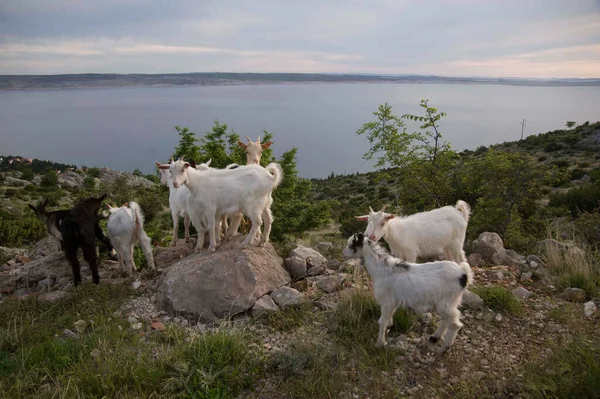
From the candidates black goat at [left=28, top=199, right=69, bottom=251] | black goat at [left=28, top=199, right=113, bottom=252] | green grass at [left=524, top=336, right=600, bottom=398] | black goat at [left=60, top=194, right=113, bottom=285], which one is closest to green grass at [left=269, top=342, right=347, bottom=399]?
green grass at [left=524, top=336, right=600, bottom=398]

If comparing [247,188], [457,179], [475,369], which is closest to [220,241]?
[247,188]

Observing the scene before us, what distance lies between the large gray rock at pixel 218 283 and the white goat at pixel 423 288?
1.93 meters

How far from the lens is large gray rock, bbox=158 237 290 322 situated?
19.3 feet

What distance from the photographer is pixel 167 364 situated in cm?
443

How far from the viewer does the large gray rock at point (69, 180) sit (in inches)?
1226

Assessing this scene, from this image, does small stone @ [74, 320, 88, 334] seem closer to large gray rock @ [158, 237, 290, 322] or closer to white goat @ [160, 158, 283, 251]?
large gray rock @ [158, 237, 290, 322]

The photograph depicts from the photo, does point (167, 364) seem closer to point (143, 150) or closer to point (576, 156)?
point (576, 156)

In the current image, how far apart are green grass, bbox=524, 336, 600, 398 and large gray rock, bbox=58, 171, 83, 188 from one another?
3373 centimetres

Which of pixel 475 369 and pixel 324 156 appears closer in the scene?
pixel 475 369

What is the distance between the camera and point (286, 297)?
6.00 meters

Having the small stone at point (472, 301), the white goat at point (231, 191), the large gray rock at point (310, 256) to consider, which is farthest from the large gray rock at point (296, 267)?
the small stone at point (472, 301)

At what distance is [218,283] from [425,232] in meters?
3.70

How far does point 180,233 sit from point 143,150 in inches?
4086

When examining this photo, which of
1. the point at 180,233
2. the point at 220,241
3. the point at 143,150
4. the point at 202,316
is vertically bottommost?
the point at 143,150
